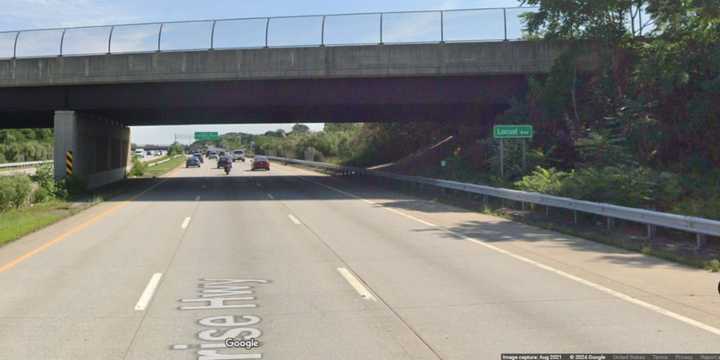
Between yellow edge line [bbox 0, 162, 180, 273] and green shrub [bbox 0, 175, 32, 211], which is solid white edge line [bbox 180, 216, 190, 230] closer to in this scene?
yellow edge line [bbox 0, 162, 180, 273]

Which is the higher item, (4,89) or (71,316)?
(4,89)

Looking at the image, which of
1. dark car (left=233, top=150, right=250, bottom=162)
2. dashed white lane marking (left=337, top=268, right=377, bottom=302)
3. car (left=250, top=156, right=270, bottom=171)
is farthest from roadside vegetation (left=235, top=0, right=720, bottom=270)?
dark car (left=233, top=150, right=250, bottom=162)

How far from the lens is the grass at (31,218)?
1609 centimetres

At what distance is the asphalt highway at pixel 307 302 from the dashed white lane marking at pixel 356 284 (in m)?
0.02

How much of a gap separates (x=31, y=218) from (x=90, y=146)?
17.6m

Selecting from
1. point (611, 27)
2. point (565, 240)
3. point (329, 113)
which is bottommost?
point (565, 240)

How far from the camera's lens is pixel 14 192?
77.5ft

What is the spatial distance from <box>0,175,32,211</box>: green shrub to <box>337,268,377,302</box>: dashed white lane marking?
1668cm

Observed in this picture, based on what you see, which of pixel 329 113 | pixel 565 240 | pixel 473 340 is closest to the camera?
pixel 473 340

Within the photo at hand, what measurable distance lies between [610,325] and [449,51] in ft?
78.6

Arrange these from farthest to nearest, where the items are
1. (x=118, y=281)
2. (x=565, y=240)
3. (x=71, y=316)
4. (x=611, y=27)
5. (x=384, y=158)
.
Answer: (x=384, y=158)
(x=611, y=27)
(x=565, y=240)
(x=118, y=281)
(x=71, y=316)

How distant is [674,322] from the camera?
289 inches

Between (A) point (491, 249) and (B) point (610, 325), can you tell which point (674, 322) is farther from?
(A) point (491, 249)

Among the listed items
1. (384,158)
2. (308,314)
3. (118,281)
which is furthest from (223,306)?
(384,158)
